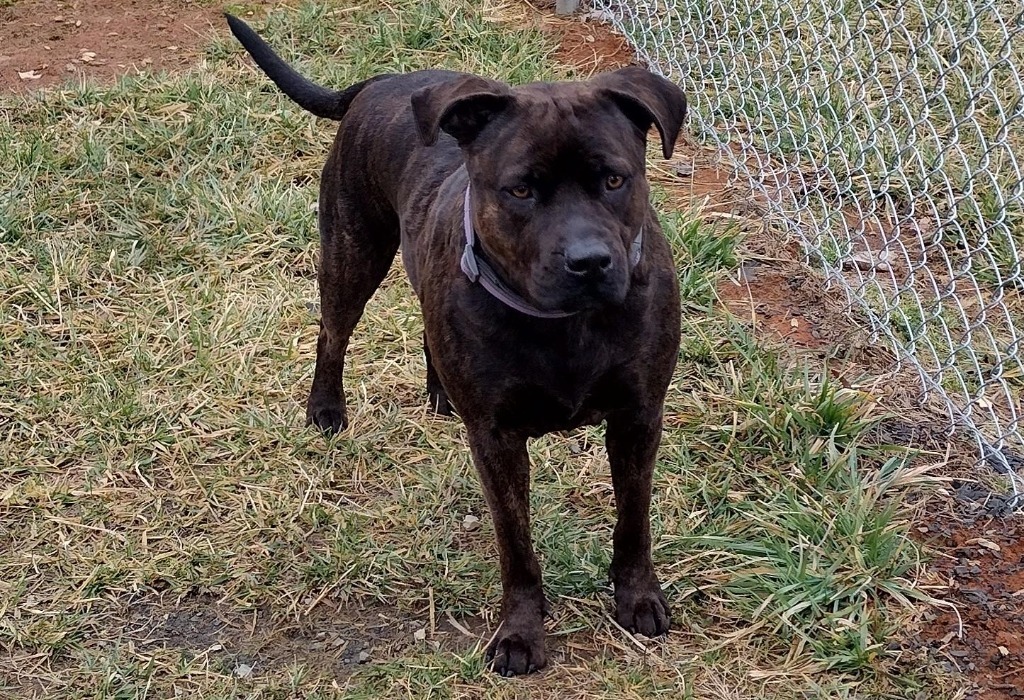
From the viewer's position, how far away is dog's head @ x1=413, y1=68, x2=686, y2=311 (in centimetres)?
245

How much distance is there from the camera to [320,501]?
12.2 feet

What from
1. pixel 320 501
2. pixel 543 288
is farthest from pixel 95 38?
pixel 543 288

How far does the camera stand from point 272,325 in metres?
4.52

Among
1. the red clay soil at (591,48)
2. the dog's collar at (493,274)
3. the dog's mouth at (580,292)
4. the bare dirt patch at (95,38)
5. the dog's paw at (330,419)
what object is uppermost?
the dog's mouth at (580,292)

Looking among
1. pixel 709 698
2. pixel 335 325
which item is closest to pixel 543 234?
pixel 709 698

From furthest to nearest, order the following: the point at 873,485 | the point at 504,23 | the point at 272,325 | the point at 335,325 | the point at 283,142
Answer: the point at 504,23 → the point at 283,142 → the point at 272,325 → the point at 335,325 → the point at 873,485

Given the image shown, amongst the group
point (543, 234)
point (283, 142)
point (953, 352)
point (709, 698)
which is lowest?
point (283, 142)

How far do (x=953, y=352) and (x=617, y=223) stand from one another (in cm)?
161

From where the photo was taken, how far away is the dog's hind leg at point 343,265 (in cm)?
369

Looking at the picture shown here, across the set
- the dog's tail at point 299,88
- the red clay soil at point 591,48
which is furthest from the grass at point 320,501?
the red clay soil at point 591,48

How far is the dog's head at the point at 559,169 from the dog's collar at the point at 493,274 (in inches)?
1.0

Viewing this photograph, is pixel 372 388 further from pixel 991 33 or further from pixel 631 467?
pixel 991 33

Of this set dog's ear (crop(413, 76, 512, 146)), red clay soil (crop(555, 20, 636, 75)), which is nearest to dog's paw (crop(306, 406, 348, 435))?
dog's ear (crop(413, 76, 512, 146))

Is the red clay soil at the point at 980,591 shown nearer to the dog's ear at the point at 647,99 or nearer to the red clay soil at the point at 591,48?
the dog's ear at the point at 647,99
